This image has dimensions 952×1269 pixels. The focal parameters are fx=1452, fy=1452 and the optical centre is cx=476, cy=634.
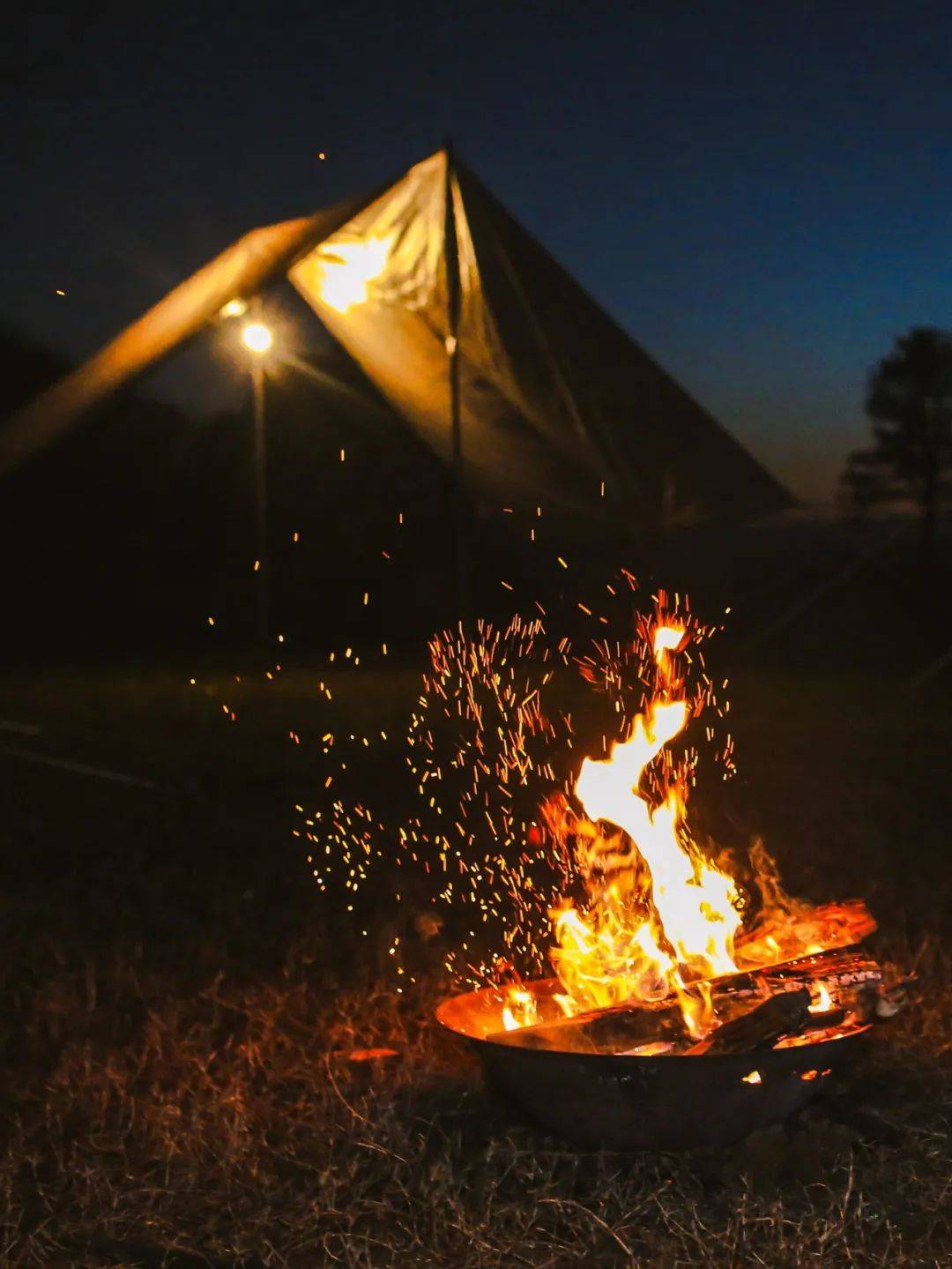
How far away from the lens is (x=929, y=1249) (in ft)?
8.20

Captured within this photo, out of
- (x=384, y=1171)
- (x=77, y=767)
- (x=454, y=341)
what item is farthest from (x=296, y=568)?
(x=384, y=1171)

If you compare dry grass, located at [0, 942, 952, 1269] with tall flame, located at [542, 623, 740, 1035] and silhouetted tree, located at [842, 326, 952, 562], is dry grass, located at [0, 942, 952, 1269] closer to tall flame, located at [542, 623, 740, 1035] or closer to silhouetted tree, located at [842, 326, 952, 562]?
tall flame, located at [542, 623, 740, 1035]

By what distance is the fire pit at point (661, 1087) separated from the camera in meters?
2.73

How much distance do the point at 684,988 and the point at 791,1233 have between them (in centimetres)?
62

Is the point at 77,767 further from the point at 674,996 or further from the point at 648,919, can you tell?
the point at 674,996

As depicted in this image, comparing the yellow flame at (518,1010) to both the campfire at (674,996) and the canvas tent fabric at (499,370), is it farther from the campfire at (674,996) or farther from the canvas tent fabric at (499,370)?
the canvas tent fabric at (499,370)

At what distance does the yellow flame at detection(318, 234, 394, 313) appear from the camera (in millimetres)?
5086

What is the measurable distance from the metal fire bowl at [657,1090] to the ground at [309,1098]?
49 mm

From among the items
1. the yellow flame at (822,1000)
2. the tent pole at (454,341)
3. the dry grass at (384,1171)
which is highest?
the tent pole at (454,341)

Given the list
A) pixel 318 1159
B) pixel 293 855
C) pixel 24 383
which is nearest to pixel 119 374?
pixel 293 855

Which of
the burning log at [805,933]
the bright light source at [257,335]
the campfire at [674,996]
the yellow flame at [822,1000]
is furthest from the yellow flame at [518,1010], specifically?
the bright light source at [257,335]

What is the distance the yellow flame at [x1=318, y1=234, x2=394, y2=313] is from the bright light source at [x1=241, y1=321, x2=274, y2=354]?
443 millimetres

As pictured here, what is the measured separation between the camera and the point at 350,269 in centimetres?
518

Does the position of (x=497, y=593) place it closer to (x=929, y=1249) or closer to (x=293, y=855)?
(x=293, y=855)
